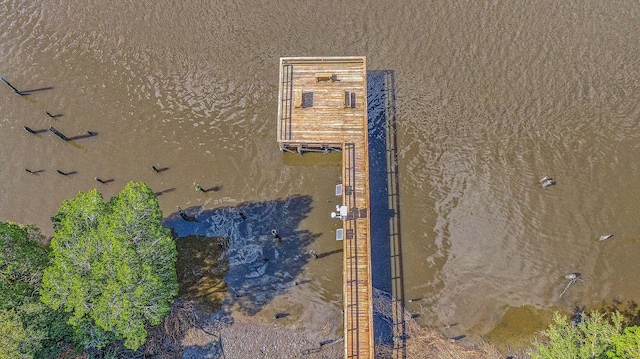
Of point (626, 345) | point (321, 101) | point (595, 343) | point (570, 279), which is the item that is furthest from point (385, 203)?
point (626, 345)

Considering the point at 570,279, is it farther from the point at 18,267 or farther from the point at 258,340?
the point at 18,267

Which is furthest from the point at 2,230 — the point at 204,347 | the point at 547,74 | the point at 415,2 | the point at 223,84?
the point at 547,74

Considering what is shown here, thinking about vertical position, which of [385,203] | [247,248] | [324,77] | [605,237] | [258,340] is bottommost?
[258,340]

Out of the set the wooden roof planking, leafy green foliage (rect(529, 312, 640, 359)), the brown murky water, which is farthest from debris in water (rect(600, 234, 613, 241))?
the wooden roof planking

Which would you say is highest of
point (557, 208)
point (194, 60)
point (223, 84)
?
point (194, 60)

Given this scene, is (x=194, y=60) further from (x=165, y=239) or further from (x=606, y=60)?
(x=606, y=60)

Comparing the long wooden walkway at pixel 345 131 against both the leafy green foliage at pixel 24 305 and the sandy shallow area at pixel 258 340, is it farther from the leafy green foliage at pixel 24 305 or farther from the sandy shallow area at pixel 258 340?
the leafy green foliage at pixel 24 305
